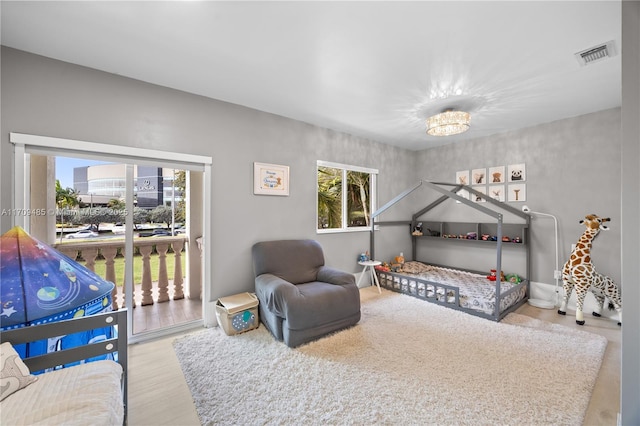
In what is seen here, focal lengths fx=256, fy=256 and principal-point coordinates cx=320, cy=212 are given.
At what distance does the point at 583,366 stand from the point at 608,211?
7.22 ft

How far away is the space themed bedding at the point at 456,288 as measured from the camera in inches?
124

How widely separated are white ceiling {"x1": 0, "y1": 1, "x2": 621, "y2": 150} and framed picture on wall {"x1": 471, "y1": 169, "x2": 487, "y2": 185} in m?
1.37

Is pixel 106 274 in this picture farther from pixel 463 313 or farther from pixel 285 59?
pixel 463 313

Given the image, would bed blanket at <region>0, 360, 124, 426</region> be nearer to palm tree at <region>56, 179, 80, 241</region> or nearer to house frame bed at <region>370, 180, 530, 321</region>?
palm tree at <region>56, 179, 80, 241</region>

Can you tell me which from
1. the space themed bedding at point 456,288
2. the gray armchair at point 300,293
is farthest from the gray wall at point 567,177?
the gray armchair at point 300,293

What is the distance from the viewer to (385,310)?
3.32 m

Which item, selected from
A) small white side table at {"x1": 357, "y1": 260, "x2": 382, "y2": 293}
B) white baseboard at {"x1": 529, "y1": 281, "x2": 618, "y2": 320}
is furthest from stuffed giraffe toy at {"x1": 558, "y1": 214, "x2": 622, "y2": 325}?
small white side table at {"x1": 357, "y1": 260, "x2": 382, "y2": 293}

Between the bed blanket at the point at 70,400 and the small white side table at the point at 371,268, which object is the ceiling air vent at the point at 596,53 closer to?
the small white side table at the point at 371,268

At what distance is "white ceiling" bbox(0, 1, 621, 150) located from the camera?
1664mm

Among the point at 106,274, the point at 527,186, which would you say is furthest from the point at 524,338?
the point at 106,274

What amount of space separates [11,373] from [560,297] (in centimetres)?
524

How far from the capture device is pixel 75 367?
133 centimetres

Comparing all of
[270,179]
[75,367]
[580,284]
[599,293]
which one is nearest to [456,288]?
[580,284]

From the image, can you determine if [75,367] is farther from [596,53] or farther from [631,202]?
[596,53]
